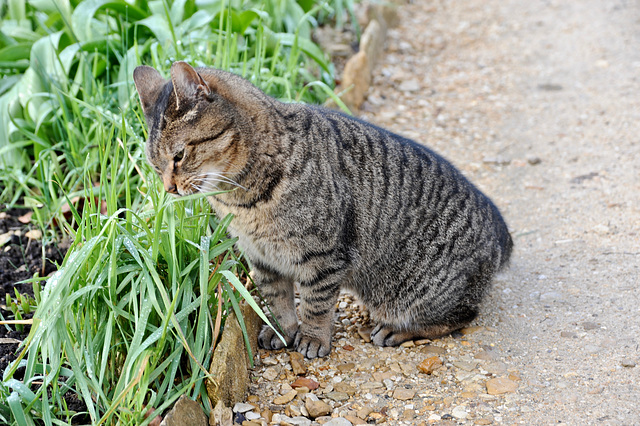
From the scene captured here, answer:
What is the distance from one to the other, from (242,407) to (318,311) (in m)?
0.66

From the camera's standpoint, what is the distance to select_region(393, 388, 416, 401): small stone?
3.01 m

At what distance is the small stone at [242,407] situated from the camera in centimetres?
286

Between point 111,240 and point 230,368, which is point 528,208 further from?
point 111,240

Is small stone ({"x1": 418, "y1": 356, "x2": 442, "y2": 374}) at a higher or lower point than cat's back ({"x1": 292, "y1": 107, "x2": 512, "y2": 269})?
lower

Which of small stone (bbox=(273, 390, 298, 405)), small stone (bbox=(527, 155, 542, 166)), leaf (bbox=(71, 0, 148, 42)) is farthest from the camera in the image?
small stone (bbox=(527, 155, 542, 166))

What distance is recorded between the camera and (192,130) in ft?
9.03

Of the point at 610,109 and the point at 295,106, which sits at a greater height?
the point at 295,106

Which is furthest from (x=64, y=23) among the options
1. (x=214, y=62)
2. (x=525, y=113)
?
(x=525, y=113)

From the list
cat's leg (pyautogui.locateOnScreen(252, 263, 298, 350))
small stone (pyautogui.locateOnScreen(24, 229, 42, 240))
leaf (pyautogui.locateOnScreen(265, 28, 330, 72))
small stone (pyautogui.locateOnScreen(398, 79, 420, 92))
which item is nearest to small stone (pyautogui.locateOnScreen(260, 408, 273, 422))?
cat's leg (pyautogui.locateOnScreen(252, 263, 298, 350))

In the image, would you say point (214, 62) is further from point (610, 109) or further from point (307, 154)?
point (610, 109)

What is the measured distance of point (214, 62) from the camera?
4.27 m

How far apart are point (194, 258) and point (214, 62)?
1.78 m

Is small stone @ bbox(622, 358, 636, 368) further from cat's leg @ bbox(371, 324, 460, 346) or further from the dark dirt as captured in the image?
the dark dirt

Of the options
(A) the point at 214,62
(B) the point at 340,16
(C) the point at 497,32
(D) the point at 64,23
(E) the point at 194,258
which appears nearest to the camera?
(E) the point at 194,258
